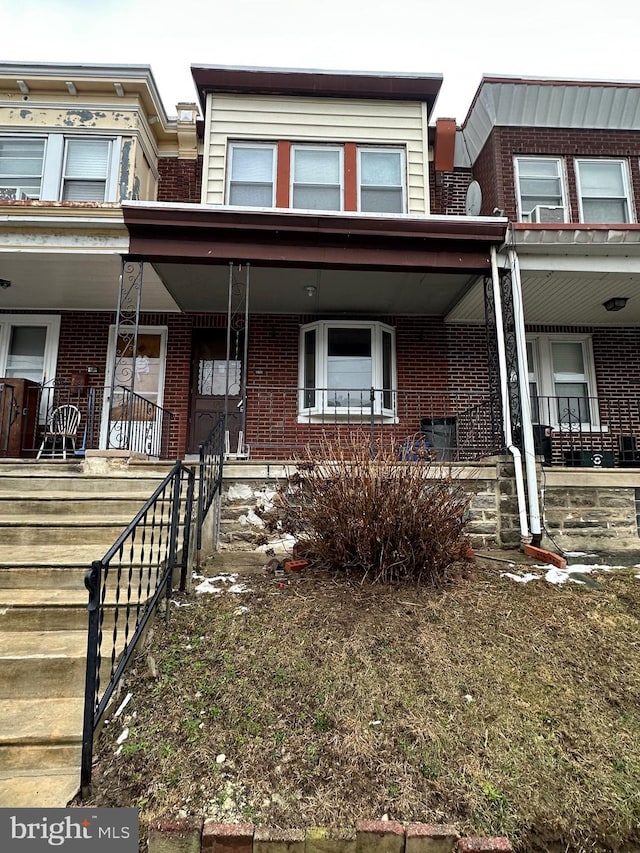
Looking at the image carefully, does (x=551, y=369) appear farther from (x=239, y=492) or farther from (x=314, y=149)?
(x=239, y=492)

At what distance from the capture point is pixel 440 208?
943 centimetres

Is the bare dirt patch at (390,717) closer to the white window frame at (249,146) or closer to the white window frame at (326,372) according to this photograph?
the white window frame at (326,372)

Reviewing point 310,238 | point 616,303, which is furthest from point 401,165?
point 616,303

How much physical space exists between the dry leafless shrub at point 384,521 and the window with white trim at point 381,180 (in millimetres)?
5693

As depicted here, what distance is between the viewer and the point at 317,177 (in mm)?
8656

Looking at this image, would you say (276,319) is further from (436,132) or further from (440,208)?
(436,132)

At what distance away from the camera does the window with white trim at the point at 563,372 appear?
9062mm

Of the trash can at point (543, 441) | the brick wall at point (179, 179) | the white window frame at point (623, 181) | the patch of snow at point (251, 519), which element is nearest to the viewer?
the patch of snow at point (251, 519)

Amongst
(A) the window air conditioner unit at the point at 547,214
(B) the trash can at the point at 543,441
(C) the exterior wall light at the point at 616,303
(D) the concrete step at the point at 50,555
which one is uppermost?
(A) the window air conditioner unit at the point at 547,214

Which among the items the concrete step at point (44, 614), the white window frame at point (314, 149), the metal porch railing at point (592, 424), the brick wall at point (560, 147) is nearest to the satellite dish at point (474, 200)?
the brick wall at point (560, 147)

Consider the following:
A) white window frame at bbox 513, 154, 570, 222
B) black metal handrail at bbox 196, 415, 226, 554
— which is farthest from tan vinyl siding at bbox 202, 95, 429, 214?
black metal handrail at bbox 196, 415, 226, 554

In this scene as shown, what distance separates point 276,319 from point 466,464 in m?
4.62

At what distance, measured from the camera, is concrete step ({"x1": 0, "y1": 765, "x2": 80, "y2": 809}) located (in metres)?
2.12

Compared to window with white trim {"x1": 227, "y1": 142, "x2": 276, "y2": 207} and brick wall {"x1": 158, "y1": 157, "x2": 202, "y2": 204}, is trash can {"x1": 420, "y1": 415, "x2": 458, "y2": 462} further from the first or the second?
brick wall {"x1": 158, "y1": 157, "x2": 202, "y2": 204}
